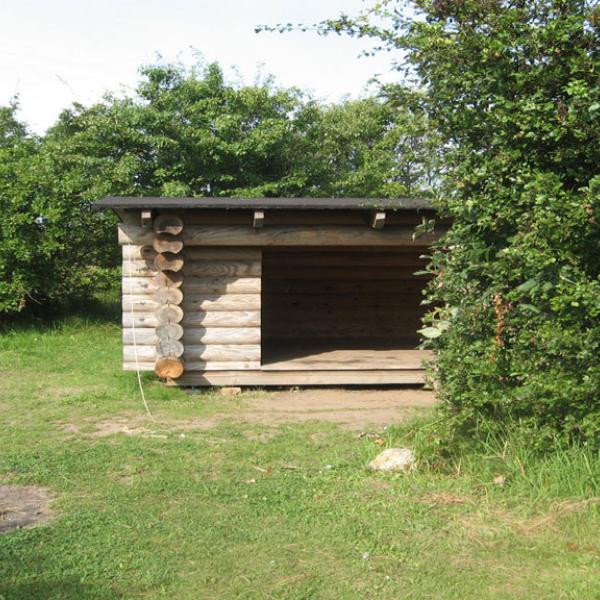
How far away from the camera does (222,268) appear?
927cm

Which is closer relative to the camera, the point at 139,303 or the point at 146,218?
the point at 146,218

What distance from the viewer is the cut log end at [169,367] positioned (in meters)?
8.88

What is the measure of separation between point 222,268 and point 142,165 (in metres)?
10.9

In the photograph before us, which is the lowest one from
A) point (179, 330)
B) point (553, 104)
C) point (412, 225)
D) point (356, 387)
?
point (356, 387)

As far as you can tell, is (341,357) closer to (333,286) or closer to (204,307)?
(204,307)

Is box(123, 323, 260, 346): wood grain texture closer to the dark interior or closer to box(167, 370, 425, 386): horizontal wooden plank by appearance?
box(167, 370, 425, 386): horizontal wooden plank

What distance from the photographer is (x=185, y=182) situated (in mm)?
19984

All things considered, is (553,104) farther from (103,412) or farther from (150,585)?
(103,412)

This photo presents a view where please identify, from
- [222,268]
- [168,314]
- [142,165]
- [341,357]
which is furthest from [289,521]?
[142,165]

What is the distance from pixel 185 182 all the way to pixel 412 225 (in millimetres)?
12065

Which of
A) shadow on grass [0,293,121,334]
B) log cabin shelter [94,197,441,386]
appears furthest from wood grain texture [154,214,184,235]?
shadow on grass [0,293,121,334]

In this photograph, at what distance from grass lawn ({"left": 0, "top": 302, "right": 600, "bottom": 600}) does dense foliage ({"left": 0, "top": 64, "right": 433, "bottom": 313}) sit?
747 centimetres

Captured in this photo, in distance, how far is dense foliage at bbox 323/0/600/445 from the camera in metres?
4.41

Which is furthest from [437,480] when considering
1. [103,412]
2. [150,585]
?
[103,412]
